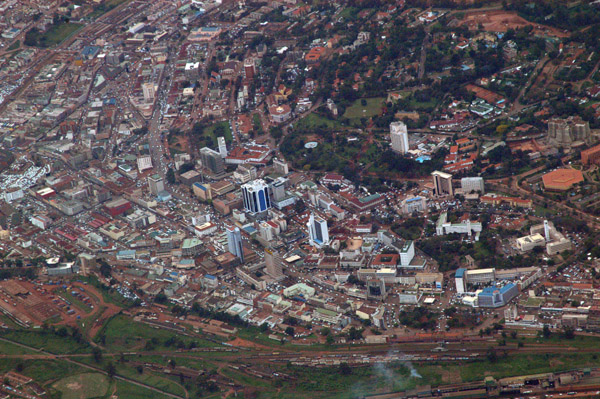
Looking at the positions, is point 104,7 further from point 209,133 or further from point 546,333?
point 546,333

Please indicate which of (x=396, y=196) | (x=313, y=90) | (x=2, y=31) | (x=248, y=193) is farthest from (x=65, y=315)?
(x=2, y=31)

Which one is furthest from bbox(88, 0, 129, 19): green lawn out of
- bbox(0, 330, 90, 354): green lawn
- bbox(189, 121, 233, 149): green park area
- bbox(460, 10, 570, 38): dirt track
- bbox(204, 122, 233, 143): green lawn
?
bbox(0, 330, 90, 354): green lawn

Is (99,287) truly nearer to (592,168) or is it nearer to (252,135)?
(252,135)

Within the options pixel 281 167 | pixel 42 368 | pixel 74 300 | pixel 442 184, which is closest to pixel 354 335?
pixel 442 184

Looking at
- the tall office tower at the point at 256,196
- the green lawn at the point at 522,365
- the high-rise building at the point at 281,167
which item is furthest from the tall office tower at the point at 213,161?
the green lawn at the point at 522,365

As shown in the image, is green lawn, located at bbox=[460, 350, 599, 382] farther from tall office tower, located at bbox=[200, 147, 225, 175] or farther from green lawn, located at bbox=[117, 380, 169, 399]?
tall office tower, located at bbox=[200, 147, 225, 175]

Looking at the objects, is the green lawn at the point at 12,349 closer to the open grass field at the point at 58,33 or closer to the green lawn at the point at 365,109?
the green lawn at the point at 365,109

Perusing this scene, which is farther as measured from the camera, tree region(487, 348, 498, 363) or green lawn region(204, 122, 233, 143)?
green lawn region(204, 122, 233, 143)
